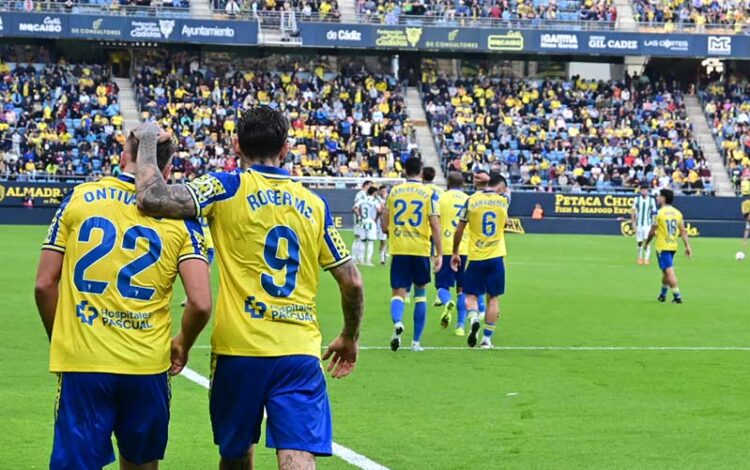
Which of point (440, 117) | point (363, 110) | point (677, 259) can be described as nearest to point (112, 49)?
point (363, 110)

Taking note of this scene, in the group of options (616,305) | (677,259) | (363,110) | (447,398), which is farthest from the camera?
(363,110)

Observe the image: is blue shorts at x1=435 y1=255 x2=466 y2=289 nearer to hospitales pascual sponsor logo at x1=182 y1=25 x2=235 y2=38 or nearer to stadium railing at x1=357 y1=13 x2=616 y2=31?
hospitales pascual sponsor logo at x1=182 y1=25 x2=235 y2=38

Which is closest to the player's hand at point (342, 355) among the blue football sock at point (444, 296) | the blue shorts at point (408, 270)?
the blue shorts at point (408, 270)

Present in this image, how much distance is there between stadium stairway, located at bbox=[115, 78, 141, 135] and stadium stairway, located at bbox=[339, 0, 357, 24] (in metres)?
9.91

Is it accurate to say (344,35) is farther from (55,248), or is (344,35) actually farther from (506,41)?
(55,248)

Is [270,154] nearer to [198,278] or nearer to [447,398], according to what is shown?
[198,278]

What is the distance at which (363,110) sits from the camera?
54562 millimetres

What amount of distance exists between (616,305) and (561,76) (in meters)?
39.8

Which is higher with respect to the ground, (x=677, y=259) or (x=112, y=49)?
(x=112, y=49)

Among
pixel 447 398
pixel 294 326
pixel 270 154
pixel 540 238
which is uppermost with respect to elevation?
→ pixel 270 154

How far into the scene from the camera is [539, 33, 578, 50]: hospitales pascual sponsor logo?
56.8 m

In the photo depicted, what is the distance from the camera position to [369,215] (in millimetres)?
30000

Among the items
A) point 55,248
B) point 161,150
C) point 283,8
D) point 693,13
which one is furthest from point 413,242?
point 693,13

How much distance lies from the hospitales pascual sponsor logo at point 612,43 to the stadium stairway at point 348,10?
1087cm
